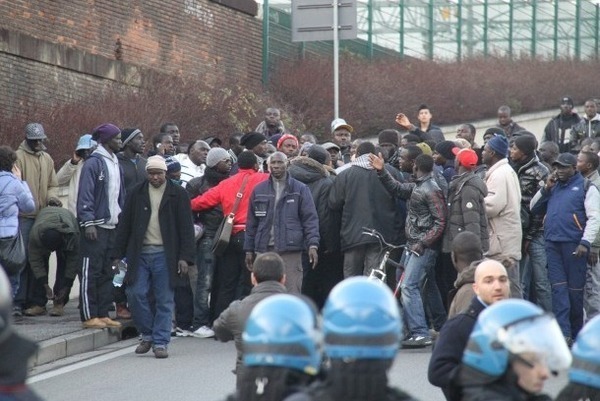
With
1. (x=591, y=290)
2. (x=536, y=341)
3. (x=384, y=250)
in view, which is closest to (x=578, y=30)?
(x=591, y=290)

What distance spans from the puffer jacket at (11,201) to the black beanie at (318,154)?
3197mm

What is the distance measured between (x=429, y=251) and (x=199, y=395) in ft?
11.6

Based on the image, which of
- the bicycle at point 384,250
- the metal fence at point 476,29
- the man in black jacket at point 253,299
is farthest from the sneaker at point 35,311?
the metal fence at point 476,29

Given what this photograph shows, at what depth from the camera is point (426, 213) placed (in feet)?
52.7

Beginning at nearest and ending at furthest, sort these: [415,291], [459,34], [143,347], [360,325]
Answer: [360,325] → [143,347] → [415,291] → [459,34]

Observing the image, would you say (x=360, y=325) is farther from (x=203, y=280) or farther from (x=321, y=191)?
(x=203, y=280)

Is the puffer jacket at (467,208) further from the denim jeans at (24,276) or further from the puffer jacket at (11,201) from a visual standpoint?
the denim jeans at (24,276)

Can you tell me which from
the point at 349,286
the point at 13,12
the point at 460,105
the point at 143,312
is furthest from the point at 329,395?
the point at 460,105

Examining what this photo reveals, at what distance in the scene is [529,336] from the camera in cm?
655

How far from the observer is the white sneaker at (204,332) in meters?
17.3

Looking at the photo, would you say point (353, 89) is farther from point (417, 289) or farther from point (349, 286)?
point (349, 286)

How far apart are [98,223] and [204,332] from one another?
1.69m

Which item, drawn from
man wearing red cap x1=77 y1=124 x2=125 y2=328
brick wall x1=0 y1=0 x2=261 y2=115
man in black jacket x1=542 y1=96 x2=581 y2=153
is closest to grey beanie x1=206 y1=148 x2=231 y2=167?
man wearing red cap x1=77 y1=124 x2=125 y2=328

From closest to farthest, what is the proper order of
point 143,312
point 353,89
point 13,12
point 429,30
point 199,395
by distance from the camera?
point 199,395 < point 143,312 < point 13,12 < point 353,89 < point 429,30
